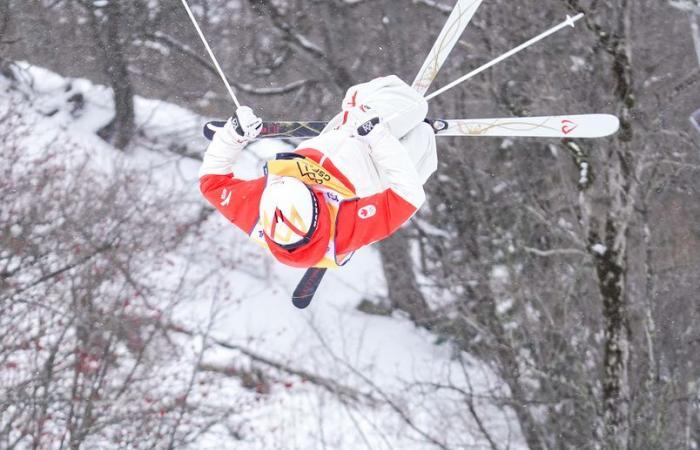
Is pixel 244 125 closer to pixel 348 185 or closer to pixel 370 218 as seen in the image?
pixel 348 185

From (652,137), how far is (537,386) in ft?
10.3

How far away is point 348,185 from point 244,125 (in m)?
0.61

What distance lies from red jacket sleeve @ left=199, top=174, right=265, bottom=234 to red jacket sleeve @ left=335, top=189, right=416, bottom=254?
1.42 feet

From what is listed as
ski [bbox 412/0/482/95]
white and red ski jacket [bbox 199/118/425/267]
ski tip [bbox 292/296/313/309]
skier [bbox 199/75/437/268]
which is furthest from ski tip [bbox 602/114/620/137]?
ski tip [bbox 292/296/313/309]

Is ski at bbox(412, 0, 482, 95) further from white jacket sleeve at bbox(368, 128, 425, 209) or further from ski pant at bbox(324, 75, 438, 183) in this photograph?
white jacket sleeve at bbox(368, 128, 425, 209)

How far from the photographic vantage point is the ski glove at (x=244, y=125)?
4727mm

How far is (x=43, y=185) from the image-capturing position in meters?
10.1

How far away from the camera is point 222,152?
4.93 metres

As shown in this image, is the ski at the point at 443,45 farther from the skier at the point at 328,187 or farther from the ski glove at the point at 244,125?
the ski glove at the point at 244,125

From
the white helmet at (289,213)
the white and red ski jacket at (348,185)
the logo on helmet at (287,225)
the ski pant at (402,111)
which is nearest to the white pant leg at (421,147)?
the ski pant at (402,111)

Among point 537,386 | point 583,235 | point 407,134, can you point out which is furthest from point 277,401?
point 407,134

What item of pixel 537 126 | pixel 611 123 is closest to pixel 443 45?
pixel 537 126

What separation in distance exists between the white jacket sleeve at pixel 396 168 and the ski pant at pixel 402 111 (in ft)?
1.34

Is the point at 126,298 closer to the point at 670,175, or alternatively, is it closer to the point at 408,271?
the point at 408,271
